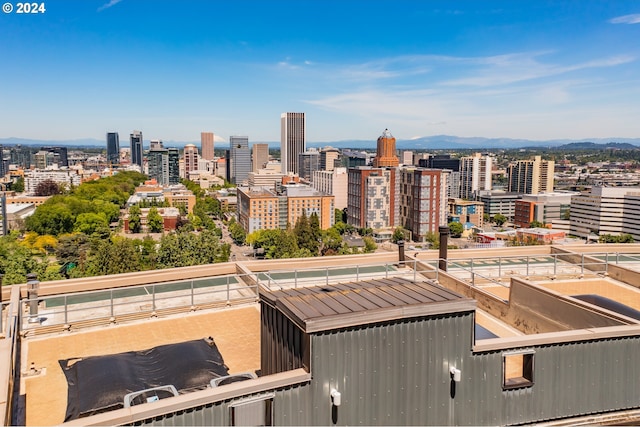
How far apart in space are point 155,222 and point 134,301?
3888 inches

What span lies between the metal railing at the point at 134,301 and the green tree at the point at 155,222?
9749 cm

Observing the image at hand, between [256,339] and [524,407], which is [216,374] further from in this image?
[524,407]

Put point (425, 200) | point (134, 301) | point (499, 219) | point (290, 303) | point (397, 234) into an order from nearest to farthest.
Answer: point (290, 303) < point (134, 301) < point (397, 234) < point (425, 200) < point (499, 219)

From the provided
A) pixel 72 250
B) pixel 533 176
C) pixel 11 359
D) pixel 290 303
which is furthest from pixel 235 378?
pixel 533 176

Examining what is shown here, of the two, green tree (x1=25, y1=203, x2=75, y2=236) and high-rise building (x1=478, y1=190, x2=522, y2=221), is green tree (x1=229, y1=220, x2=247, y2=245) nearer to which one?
green tree (x1=25, y1=203, x2=75, y2=236)

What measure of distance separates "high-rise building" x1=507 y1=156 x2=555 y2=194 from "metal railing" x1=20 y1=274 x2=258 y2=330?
18818 cm

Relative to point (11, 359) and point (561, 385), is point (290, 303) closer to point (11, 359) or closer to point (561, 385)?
point (561, 385)

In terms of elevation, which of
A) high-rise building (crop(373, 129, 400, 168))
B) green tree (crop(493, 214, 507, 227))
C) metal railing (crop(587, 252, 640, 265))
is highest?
high-rise building (crop(373, 129, 400, 168))

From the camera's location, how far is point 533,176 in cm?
18388

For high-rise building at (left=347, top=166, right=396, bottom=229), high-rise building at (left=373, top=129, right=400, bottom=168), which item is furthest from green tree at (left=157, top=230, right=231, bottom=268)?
high-rise building at (left=373, top=129, right=400, bottom=168)

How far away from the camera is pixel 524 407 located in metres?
7.20

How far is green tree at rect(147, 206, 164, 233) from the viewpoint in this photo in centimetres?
10638

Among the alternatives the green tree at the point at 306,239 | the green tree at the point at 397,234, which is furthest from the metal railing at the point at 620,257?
the green tree at the point at 397,234

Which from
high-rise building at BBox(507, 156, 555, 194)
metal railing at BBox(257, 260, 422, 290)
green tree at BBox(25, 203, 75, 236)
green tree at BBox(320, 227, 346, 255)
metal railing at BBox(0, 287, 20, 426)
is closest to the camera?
metal railing at BBox(0, 287, 20, 426)
